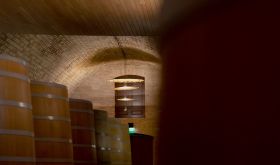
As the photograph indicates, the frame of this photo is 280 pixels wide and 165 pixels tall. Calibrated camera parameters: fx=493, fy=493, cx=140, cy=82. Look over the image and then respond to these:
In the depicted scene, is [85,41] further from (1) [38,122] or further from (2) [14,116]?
(2) [14,116]

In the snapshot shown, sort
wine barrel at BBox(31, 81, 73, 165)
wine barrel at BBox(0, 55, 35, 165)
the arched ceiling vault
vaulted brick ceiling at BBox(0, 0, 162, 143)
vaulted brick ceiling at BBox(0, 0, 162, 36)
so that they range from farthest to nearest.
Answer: the arched ceiling vault → vaulted brick ceiling at BBox(0, 0, 162, 143) → vaulted brick ceiling at BBox(0, 0, 162, 36) → wine barrel at BBox(31, 81, 73, 165) → wine barrel at BBox(0, 55, 35, 165)

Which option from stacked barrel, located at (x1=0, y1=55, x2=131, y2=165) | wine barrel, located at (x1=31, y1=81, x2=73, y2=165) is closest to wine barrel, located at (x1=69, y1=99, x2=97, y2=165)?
stacked barrel, located at (x1=0, y1=55, x2=131, y2=165)

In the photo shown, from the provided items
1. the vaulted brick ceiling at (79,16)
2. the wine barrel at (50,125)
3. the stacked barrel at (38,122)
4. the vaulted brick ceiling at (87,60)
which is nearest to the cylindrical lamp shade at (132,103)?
the vaulted brick ceiling at (87,60)

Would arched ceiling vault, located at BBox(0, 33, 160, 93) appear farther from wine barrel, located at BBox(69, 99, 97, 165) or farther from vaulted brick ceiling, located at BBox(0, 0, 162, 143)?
wine barrel, located at BBox(69, 99, 97, 165)

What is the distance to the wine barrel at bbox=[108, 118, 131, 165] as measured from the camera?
7.68m

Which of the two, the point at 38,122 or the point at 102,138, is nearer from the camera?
the point at 38,122

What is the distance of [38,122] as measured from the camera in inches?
179

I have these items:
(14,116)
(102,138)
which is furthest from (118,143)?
(14,116)

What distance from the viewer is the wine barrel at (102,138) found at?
→ 23.8ft

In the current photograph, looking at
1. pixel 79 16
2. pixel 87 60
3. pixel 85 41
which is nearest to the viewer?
pixel 79 16

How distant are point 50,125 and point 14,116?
91 centimetres

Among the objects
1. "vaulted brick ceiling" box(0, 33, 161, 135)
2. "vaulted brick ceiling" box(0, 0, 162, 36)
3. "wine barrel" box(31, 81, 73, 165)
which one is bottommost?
"wine barrel" box(31, 81, 73, 165)

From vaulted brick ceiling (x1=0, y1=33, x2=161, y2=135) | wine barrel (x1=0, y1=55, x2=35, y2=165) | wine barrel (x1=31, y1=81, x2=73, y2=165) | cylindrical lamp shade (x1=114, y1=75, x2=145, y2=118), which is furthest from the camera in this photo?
cylindrical lamp shade (x1=114, y1=75, x2=145, y2=118)

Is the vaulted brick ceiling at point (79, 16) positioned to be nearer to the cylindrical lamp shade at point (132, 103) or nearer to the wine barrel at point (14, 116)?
the wine barrel at point (14, 116)
